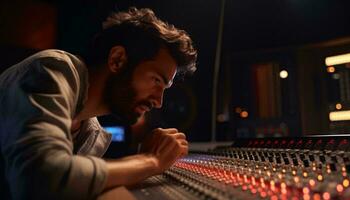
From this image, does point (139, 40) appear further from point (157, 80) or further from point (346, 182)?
point (346, 182)

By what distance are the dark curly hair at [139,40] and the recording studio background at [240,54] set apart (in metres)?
0.89

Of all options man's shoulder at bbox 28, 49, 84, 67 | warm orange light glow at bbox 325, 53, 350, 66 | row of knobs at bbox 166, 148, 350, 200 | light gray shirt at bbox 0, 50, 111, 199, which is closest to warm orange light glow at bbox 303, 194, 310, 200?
row of knobs at bbox 166, 148, 350, 200

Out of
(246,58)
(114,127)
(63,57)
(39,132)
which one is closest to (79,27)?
(114,127)

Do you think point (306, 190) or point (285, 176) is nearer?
point (306, 190)

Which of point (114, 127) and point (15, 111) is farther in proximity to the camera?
point (114, 127)

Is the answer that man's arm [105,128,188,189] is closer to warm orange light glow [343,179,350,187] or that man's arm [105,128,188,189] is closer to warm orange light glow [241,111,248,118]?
warm orange light glow [343,179,350,187]

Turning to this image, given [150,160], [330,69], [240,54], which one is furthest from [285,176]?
[240,54]

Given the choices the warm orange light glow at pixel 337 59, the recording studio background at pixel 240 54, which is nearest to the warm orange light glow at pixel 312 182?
the recording studio background at pixel 240 54

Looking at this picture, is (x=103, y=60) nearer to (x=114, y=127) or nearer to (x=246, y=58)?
(x=246, y=58)

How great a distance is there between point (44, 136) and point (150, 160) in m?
0.32

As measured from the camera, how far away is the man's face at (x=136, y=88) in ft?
3.68

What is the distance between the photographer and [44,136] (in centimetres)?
67

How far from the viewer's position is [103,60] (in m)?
1.19

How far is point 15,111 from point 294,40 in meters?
1.94
